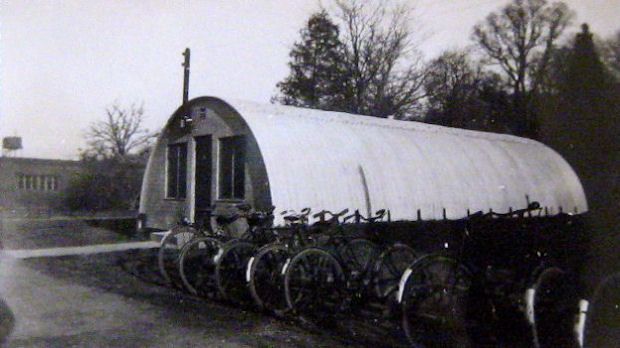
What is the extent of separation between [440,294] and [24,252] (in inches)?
379

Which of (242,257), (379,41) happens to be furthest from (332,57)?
(242,257)

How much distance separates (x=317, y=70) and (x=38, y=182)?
2047cm

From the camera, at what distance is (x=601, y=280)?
156 inches

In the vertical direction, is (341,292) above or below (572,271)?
below

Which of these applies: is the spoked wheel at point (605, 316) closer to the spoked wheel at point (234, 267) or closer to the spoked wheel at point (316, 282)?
the spoked wheel at point (316, 282)

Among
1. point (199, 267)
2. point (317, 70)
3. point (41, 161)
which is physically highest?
point (317, 70)

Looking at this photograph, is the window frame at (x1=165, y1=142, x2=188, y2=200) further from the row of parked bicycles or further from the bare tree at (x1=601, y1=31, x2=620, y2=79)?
the bare tree at (x1=601, y1=31, x2=620, y2=79)

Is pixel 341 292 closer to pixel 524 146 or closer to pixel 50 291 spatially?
pixel 50 291

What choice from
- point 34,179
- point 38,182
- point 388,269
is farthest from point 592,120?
point 34,179

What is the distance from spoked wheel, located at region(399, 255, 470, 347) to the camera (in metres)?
4.88

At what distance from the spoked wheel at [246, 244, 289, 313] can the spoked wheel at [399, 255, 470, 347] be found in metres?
2.00

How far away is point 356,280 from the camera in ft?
21.0

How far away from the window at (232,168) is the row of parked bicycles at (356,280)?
2.45 meters

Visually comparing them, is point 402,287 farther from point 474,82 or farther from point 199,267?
point 474,82
